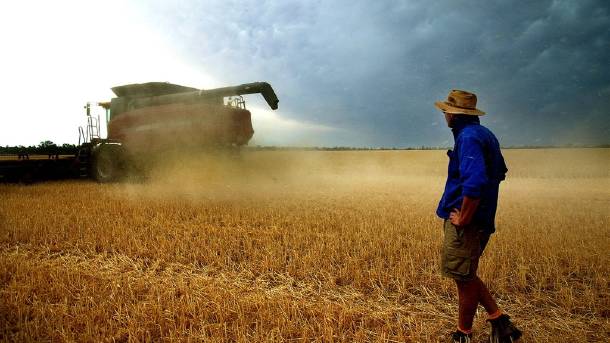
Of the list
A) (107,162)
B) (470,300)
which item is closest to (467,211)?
(470,300)

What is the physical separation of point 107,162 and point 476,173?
14.2 meters

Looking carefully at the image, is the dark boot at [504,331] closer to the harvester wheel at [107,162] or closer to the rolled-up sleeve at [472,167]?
the rolled-up sleeve at [472,167]

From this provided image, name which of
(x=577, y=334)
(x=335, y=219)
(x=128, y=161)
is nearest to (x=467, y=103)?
(x=577, y=334)

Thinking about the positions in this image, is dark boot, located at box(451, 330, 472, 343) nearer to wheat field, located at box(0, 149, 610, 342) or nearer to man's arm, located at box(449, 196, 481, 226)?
wheat field, located at box(0, 149, 610, 342)

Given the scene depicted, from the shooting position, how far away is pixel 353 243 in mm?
5914

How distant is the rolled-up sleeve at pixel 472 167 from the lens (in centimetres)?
234

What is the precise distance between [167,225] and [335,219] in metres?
3.44

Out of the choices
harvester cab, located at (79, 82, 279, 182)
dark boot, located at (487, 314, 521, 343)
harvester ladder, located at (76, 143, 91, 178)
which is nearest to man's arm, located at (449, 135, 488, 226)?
dark boot, located at (487, 314, 521, 343)

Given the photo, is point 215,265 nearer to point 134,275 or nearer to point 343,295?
point 134,275

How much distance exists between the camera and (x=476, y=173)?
7.75ft

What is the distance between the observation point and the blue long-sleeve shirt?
237cm

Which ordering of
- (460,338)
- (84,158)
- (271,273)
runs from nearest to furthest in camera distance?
(460,338)
(271,273)
(84,158)

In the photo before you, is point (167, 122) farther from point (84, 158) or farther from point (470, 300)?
point (470, 300)

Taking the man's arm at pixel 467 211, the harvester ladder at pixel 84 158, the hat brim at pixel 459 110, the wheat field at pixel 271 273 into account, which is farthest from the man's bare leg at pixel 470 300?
the harvester ladder at pixel 84 158
